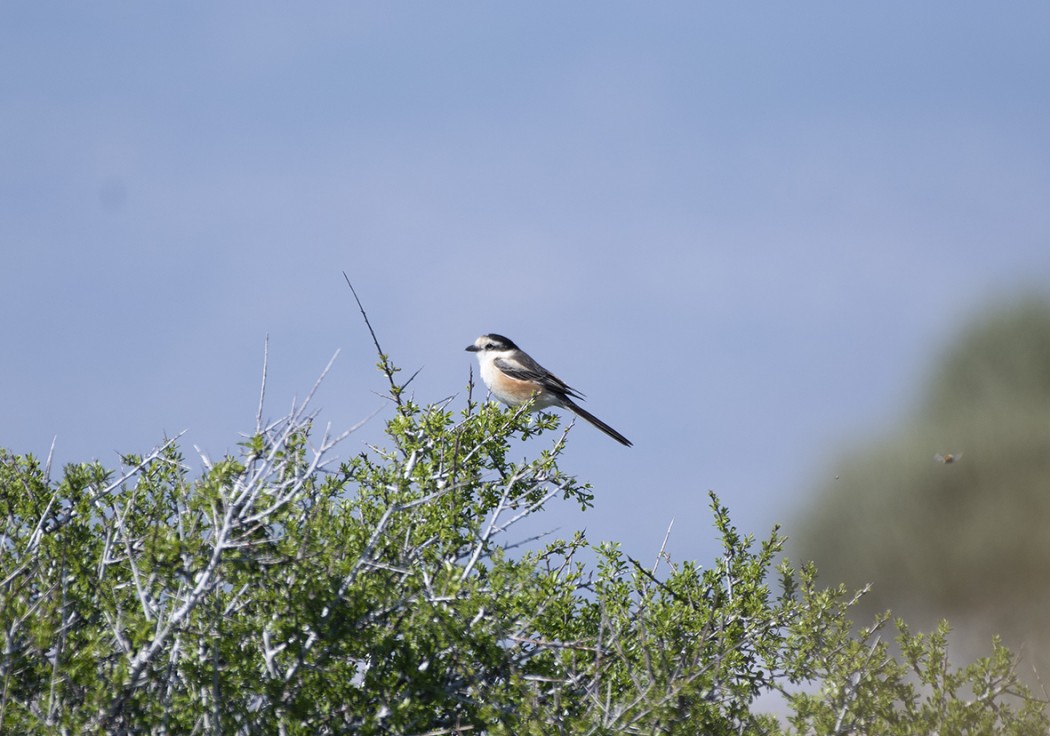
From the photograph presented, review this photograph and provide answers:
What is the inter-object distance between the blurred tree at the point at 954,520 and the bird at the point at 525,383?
14141mm

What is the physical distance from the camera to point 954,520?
23797 millimetres

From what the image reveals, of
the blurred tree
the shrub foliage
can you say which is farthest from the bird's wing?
the blurred tree

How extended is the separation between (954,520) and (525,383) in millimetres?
16230

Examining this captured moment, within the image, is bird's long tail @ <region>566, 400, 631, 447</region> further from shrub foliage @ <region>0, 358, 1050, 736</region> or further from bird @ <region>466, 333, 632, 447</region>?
shrub foliage @ <region>0, 358, 1050, 736</region>

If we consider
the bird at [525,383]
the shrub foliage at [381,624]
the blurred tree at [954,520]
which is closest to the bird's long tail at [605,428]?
the bird at [525,383]

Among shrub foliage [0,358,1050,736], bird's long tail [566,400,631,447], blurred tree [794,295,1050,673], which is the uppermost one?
blurred tree [794,295,1050,673]

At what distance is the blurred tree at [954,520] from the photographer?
23.1m

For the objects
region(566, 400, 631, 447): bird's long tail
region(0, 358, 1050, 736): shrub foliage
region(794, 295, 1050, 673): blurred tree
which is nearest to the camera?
region(0, 358, 1050, 736): shrub foliage

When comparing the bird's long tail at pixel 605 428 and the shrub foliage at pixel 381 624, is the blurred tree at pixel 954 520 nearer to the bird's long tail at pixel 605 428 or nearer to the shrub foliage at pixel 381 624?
the bird's long tail at pixel 605 428

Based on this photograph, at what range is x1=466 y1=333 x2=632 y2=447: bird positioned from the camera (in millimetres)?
10539

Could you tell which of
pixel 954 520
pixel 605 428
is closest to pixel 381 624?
pixel 605 428

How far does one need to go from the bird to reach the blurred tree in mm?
14141

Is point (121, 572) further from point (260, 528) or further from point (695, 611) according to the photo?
point (695, 611)

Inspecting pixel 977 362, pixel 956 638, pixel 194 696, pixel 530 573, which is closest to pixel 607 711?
pixel 530 573
